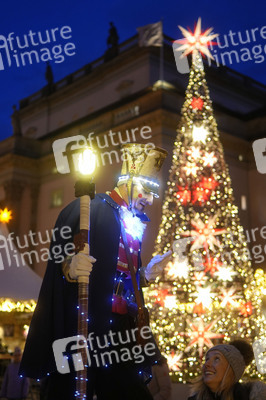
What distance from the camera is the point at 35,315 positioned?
4.71 metres

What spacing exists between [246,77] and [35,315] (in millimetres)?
34021

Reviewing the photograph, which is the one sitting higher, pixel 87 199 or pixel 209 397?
pixel 87 199

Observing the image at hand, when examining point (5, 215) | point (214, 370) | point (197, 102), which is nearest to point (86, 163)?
point (214, 370)

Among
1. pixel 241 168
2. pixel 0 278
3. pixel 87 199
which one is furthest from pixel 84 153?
pixel 241 168

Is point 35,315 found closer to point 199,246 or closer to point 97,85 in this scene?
point 199,246

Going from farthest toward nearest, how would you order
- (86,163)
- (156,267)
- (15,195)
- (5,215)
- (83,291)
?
(15,195) → (5,215) → (156,267) → (86,163) → (83,291)

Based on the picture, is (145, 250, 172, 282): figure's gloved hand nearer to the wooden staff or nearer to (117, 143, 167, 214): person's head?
(117, 143, 167, 214): person's head

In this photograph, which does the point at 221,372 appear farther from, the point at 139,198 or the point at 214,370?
the point at 139,198

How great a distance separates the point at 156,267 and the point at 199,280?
8.29 m

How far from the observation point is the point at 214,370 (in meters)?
4.40

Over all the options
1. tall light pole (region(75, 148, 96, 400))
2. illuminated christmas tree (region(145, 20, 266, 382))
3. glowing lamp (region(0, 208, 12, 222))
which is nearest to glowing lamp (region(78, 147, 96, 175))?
tall light pole (region(75, 148, 96, 400))

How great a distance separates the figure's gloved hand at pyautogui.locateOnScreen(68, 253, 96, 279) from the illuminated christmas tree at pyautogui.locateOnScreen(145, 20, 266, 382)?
8078 millimetres

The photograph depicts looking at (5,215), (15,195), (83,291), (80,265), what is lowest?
(83,291)

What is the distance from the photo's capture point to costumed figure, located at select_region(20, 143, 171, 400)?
454 centimetres
